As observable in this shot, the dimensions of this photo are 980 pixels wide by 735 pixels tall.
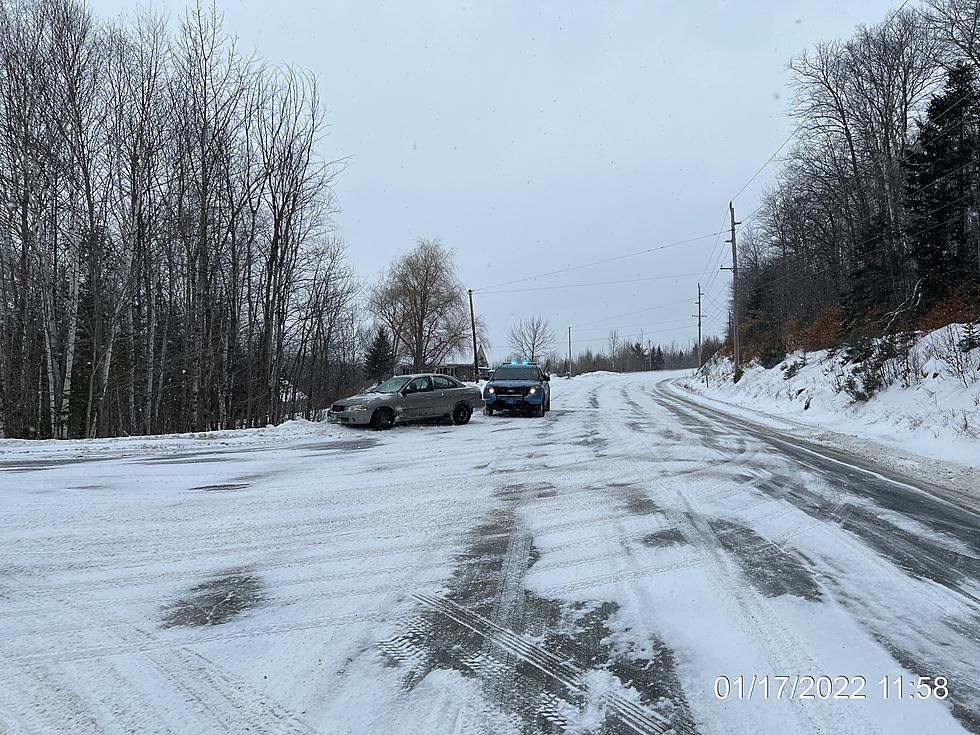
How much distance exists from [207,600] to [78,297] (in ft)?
57.4

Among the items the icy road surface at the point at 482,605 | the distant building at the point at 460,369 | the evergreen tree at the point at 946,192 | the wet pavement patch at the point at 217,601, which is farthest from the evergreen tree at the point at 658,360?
the wet pavement patch at the point at 217,601

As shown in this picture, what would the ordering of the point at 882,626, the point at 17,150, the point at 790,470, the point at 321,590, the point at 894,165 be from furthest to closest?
the point at 894,165 < the point at 17,150 < the point at 790,470 < the point at 321,590 < the point at 882,626

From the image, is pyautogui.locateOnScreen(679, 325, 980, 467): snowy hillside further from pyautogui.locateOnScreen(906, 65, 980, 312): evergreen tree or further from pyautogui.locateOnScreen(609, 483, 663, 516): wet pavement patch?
pyautogui.locateOnScreen(609, 483, 663, 516): wet pavement patch

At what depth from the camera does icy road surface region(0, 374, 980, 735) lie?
8.13 ft

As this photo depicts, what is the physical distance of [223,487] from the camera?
7.43 meters

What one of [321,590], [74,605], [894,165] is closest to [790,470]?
[321,590]

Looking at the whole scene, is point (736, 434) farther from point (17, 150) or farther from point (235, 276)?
point (17, 150)

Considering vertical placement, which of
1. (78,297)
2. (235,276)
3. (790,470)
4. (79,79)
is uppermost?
(79,79)

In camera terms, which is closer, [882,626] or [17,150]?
[882,626]

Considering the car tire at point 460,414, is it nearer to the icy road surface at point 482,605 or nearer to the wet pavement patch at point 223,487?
the icy road surface at point 482,605

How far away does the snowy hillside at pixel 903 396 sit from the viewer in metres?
11.2

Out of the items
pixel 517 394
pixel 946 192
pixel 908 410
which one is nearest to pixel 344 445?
pixel 517 394

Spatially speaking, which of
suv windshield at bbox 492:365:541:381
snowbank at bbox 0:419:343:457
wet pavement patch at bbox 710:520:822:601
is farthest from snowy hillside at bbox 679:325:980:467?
snowbank at bbox 0:419:343:457

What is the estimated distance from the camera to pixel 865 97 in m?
31.7
